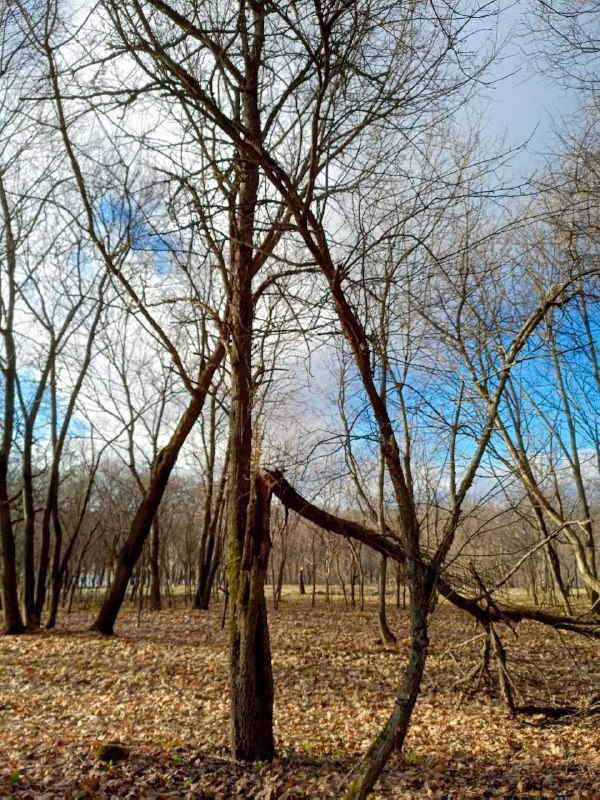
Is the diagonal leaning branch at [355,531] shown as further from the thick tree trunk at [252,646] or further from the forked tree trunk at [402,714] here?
the forked tree trunk at [402,714]

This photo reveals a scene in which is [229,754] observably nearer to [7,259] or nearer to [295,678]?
[295,678]

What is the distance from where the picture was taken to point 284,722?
6.31m

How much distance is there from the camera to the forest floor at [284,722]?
14.1 ft

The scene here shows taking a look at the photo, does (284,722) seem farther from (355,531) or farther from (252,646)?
(355,531)

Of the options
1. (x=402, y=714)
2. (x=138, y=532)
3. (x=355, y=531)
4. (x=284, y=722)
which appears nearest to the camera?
(x=402, y=714)

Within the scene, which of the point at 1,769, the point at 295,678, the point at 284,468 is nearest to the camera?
the point at 1,769

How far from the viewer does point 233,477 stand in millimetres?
5457

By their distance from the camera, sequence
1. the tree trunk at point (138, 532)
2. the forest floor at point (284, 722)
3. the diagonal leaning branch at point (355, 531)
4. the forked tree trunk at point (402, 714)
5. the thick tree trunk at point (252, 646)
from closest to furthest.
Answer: the forked tree trunk at point (402, 714), the forest floor at point (284, 722), the thick tree trunk at point (252, 646), the diagonal leaning branch at point (355, 531), the tree trunk at point (138, 532)

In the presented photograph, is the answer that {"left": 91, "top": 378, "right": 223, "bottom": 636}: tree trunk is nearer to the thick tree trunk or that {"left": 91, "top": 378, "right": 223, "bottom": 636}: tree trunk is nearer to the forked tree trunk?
the thick tree trunk

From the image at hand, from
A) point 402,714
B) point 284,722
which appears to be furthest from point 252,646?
point 402,714

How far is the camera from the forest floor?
431cm

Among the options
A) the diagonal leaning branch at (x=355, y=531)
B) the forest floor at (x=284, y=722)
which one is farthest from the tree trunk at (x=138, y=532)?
the diagonal leaning branch at (x=355, y=531)

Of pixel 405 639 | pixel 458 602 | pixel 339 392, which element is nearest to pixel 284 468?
pixel 458 602

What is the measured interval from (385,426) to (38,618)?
11.0 m
